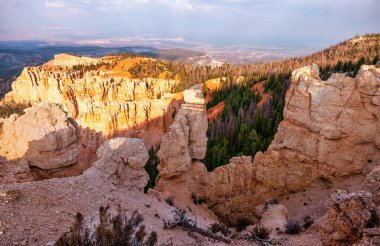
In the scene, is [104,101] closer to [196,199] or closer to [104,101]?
[104,101]

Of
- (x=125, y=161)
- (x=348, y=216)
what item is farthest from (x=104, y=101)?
(x=348, y=216)

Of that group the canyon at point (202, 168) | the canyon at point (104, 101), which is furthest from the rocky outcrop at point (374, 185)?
the canyon at point (104, 101)

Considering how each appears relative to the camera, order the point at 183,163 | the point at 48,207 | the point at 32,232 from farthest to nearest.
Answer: the point at 183,163, the point at 48,207, the point at 32,232

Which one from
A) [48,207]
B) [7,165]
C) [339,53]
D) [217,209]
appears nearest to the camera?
[48,207]

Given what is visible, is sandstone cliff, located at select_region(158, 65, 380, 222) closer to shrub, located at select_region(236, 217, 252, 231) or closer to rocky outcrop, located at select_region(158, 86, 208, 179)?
rocky outcrop, located at select_region(158, 86, 208, 179)

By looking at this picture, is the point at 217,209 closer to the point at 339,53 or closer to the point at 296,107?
the point at 296,107

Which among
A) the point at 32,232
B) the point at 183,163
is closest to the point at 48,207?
the point at 32,232
